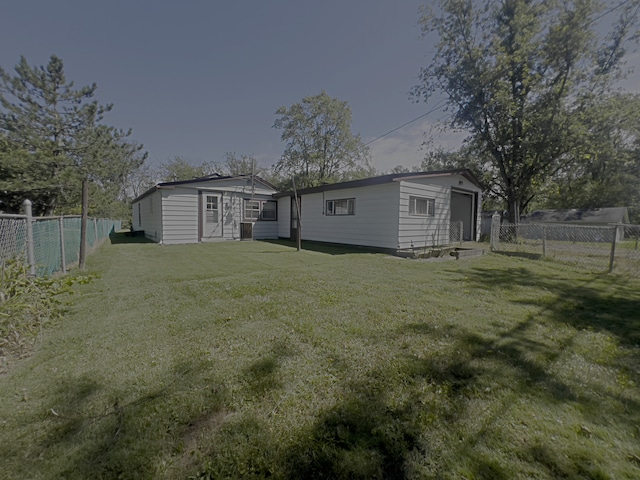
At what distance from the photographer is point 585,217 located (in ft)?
77.3

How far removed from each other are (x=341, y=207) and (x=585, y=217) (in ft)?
85.3

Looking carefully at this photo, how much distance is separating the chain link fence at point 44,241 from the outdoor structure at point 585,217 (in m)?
31.1

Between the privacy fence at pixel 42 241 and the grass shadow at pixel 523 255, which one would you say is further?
the grass shadow at pixel 523 255

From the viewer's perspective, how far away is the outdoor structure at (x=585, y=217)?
72.9 ft

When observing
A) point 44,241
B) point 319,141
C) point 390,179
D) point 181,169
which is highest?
point 319,141

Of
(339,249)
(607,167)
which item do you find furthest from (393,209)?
(607,167)

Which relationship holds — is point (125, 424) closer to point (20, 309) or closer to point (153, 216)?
point (20, 309)

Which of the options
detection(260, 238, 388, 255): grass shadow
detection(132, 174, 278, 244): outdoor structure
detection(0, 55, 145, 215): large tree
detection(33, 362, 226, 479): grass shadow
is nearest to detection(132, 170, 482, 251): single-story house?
detection(132, 174, 278, 244): outdoor structure

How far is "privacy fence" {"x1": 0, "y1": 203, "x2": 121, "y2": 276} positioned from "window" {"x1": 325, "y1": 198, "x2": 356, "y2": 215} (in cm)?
851

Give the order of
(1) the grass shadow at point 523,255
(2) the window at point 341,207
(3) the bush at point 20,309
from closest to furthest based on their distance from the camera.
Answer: (3) the bush at point 20,309, (1) the grass shadow at point 523,255, (2) the window at point 341,207

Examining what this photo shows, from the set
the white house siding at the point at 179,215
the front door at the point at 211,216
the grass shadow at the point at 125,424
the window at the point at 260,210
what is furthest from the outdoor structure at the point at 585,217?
the grass shadow at the point at 125,424

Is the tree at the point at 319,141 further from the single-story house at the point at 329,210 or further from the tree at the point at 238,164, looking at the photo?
the single-story house at the point at 329,210

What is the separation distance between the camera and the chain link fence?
361cm

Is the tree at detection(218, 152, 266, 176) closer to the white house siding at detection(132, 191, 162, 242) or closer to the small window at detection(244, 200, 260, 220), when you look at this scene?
the white house siding at detection(132, 191, 162, 242)
